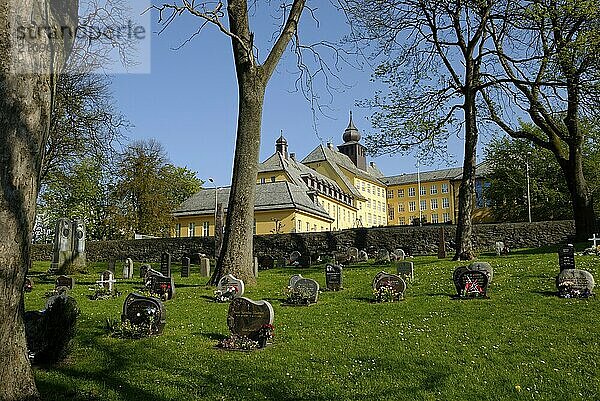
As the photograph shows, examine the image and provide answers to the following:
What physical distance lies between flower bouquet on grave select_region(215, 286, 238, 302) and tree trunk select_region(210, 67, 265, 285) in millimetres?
1116

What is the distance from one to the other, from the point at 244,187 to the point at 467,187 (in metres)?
9.27

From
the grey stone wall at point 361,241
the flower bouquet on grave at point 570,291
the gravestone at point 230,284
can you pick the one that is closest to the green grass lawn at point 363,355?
the flower bouquet on grave at point 570,291

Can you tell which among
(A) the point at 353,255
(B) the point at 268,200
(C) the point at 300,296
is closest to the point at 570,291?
(C) the point at 300,296

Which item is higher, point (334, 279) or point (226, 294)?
point (334, 279)

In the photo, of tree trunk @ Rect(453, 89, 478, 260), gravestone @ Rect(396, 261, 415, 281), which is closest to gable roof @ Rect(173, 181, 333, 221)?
tree trunk @ Rect(453, 89, 478, 260)

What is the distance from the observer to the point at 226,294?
13.8m

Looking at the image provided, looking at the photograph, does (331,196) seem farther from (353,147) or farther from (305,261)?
(305,261)

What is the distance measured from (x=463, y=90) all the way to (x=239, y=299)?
604 inches

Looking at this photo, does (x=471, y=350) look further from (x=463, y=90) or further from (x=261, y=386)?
(x=463, y=90)

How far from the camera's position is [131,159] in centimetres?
5269

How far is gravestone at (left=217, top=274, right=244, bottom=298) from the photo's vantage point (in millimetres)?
13977

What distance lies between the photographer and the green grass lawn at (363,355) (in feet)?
23.6

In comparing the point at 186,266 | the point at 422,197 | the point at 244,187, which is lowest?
the point at 186,266

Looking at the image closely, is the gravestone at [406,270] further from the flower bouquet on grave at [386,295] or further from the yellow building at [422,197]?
the yellow building at [422,197]
